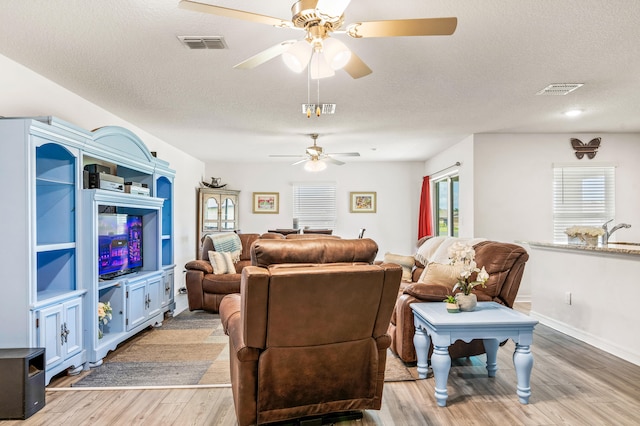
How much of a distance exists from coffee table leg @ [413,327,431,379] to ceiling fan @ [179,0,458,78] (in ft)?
6.41

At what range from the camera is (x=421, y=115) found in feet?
15.7

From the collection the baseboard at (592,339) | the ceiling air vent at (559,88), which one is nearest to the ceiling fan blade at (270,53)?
the ceiling air vent at (559,88)

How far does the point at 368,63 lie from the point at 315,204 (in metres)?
5.64

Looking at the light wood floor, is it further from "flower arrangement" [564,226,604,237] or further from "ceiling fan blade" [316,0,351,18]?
"ceiling fan blade" [316,0,351,18]

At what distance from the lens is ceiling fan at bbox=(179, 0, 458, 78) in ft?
5.74

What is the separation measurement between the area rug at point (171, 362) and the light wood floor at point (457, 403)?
16 cm

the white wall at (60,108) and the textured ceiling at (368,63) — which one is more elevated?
the textured ceiling at (368,63)

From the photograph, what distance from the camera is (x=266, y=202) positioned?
868 centimetres

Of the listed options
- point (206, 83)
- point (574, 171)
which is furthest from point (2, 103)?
point (574, 171)

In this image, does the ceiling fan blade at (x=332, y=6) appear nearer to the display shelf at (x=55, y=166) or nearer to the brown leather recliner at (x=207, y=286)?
the display shelf at (x=55, y=166)

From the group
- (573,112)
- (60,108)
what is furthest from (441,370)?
(60,108)

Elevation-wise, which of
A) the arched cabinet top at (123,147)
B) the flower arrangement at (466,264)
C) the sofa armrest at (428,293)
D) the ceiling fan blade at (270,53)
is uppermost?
the ceiling fan blade at (270,53)

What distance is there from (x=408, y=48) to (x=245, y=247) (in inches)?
162

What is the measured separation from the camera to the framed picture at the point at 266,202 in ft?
28.5
